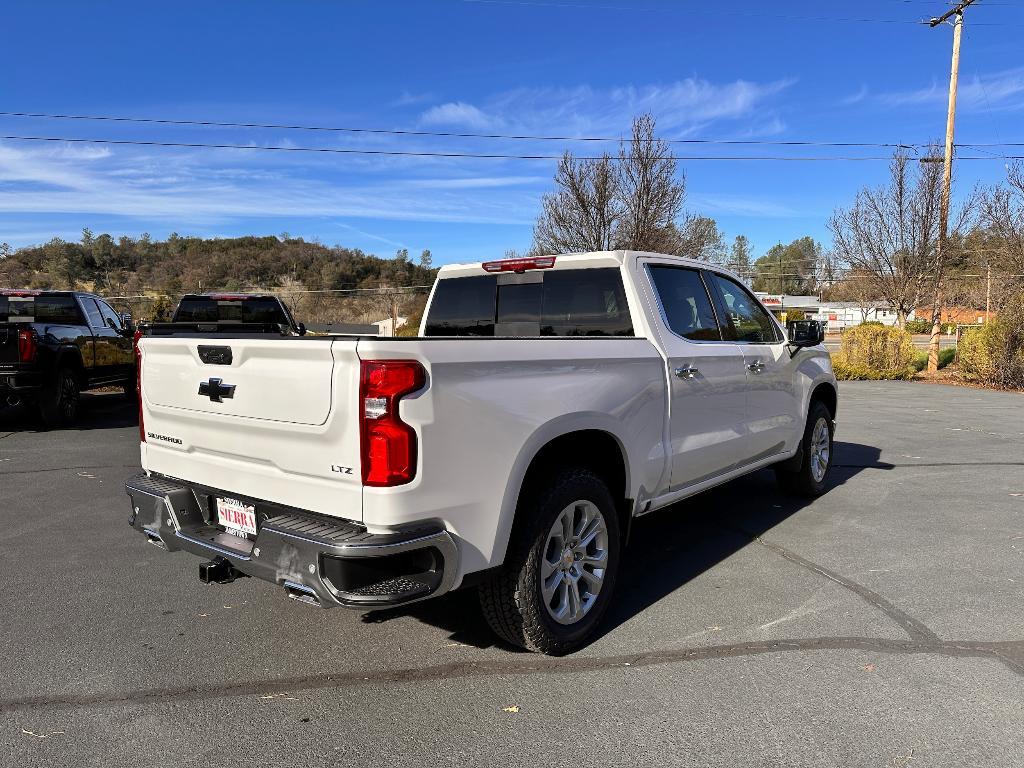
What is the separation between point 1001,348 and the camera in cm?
1567

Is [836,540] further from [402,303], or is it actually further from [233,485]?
[402,303]

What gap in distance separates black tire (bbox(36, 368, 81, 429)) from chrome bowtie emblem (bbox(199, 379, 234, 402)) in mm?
7805

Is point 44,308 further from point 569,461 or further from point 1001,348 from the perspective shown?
point 1001,348

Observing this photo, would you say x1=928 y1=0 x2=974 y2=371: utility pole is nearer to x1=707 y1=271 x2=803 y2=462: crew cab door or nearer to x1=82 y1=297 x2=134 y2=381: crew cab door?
x1=707 y1=271 x2=803 y2=462: crew cab door

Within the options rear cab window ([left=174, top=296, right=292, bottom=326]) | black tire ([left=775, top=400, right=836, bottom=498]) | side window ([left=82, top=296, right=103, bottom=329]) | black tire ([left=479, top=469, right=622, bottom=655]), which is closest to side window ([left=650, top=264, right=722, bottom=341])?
black tire ([left=479, top=469, right=622, bottom=655])

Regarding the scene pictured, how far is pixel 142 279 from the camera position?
60.2m

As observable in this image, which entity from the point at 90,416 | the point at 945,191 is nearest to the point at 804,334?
the point at 90,416

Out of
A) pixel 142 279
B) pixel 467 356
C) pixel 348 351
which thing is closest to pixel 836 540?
pixel 467 356

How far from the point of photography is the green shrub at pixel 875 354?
1773cm

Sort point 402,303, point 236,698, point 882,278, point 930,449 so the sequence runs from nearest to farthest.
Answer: point 236,698 → point 930,449 → point 882,278 → point 402,303

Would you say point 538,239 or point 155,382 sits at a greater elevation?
point 538,239

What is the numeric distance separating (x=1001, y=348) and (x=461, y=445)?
16.9m

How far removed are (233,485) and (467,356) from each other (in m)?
1.23

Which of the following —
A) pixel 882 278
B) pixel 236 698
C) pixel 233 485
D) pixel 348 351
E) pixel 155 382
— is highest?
pixel 882 278
